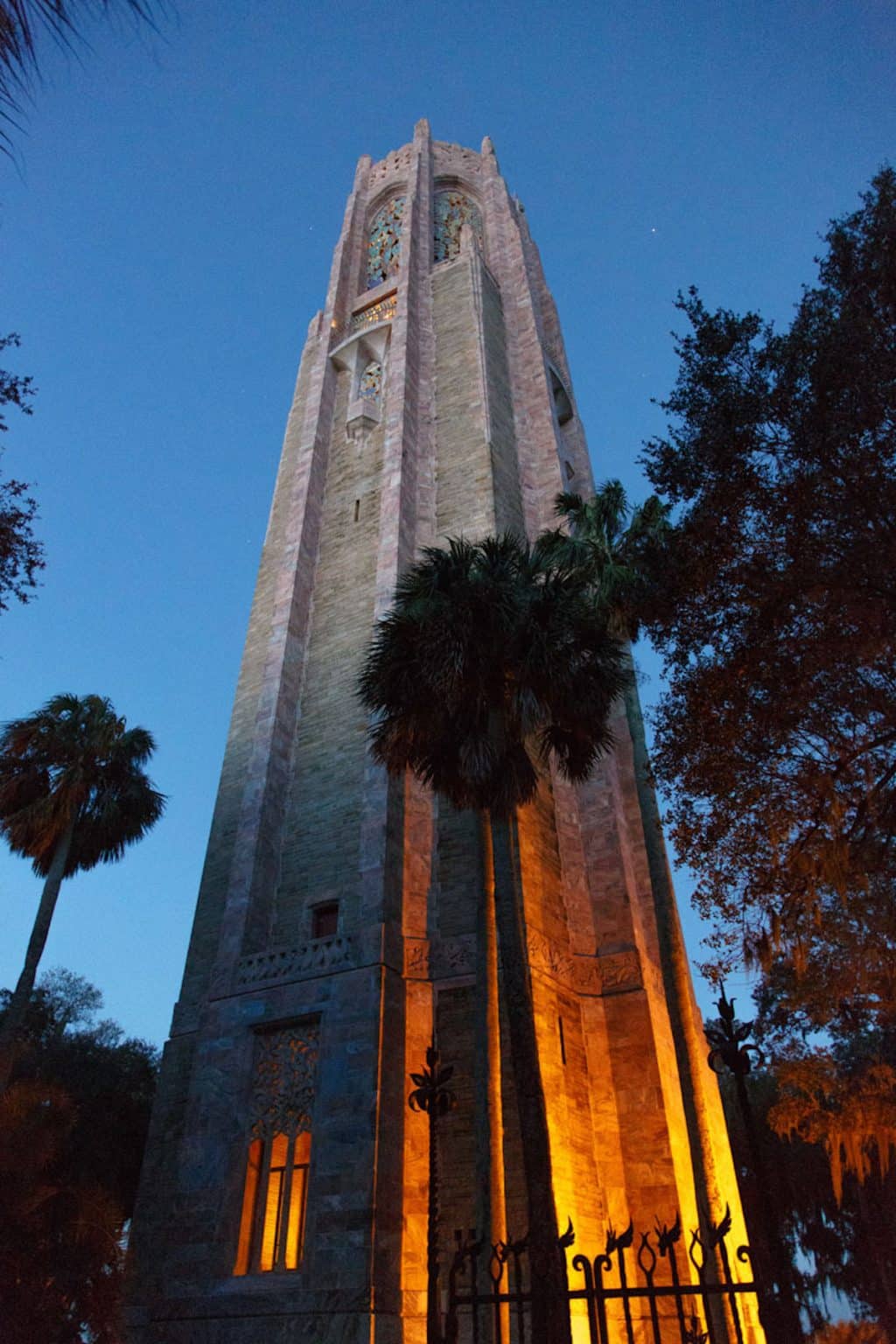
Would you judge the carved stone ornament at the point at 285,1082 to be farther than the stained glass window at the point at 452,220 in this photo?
No

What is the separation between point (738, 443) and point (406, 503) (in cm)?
1460

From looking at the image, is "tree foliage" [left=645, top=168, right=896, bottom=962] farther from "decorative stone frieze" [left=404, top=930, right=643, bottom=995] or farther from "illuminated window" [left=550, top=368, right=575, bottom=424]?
"illuminated window" [left=550, top=368, right=575, bottom=424]

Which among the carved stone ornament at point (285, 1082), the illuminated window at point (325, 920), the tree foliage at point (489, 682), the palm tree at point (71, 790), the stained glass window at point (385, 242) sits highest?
the stained glass window at point (385, 242)

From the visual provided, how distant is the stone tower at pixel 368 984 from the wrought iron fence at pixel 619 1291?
36.8 inches

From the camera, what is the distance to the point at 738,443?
10414 millimetres

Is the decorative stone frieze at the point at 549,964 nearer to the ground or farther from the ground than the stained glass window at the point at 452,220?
nearer to the ground

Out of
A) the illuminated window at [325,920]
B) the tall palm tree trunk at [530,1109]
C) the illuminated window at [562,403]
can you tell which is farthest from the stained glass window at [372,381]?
the tall palm tree trunk at [530,1109]

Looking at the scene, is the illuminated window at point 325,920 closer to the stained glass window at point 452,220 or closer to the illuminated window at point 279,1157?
the illuminated window at point 279,1157

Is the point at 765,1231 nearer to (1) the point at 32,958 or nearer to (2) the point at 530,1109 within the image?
(2) the point at 530,1109

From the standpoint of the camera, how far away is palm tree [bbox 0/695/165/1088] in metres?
20.6

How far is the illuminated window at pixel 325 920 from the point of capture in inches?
720

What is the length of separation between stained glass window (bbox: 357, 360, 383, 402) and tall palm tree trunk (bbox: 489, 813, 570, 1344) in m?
20.3

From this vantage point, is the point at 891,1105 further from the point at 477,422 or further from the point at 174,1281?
the point at 477,422

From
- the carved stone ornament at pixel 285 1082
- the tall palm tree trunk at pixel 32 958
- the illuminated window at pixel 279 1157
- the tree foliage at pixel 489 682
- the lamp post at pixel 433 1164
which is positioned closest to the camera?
the lamp post at pixel 433 1164
